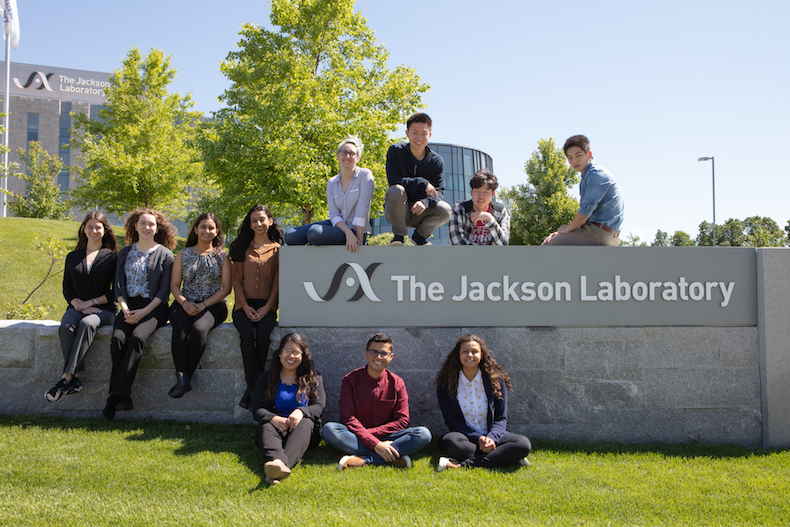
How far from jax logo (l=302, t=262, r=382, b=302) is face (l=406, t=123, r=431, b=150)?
1.25 metres

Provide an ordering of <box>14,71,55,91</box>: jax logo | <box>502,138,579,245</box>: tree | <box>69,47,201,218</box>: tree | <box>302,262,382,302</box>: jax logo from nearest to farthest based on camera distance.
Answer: <box>302,262,382,302</box>: jax logo < <box>69,47,201,218</box>: tree < <box>502,138,579,245</box>: tree < <box>14,71,55,91</box>: jax logo

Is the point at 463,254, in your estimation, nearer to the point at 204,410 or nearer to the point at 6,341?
A: the point at 204,410

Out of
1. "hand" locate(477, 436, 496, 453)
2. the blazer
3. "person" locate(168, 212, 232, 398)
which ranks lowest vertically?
"hand" locate(477, 436, 496, 453)

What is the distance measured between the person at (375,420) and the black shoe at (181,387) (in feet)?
4.56

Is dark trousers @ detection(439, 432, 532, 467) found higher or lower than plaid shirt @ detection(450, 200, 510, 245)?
lower

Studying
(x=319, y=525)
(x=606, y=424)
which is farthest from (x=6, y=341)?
(x=606, y=424)

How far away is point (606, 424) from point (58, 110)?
69537 mm

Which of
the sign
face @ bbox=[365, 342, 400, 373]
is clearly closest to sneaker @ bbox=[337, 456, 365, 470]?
face @ bbox=[365, 342, 400, 373]

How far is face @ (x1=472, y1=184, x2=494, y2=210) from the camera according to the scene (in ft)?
16.6

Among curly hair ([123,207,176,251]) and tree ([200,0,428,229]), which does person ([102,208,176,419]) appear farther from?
tree ([200,0,428,229])

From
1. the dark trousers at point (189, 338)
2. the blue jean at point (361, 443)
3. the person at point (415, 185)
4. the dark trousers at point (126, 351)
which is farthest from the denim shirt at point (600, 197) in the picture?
the dark trousers at point (126, 351)

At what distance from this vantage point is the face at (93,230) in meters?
5.07

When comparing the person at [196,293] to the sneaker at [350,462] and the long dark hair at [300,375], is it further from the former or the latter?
the sneaker at [350,462]

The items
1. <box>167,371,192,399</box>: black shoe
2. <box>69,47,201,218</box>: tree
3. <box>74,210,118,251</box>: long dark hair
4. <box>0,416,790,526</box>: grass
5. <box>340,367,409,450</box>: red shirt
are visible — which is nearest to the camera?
<box>0,416,790,526</box>: grass
